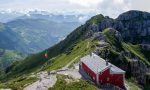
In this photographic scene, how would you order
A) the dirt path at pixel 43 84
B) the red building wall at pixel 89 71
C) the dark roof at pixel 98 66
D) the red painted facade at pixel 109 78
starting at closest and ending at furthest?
the dirt path at pixel 43 84 < the red painted facade at pixel 109 78 < the dark roof at pixel 98 66 < the red building wall at pixel 89 71

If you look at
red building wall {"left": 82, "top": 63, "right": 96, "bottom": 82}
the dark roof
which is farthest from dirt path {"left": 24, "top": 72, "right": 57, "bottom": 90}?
the dark roof

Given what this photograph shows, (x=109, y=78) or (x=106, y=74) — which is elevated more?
(x=106, y=74)

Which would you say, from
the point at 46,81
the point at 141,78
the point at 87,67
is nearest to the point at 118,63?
the point at 141,78

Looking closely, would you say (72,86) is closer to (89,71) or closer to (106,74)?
(106,74)

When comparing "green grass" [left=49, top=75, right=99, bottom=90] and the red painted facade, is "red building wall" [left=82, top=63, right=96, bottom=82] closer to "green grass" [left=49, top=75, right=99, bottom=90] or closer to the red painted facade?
the red painted facade

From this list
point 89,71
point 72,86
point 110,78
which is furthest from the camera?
point 89,71

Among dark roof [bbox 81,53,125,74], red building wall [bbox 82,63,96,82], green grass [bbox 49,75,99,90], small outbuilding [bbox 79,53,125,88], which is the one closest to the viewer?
green grass [bbox 49,75,99,90]

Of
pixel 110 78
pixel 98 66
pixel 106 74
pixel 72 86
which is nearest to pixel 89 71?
pixel 98 66

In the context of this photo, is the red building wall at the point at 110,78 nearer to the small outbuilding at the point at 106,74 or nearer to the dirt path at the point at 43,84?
the small outbuilding at the point at 106,74

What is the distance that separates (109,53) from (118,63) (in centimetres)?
801

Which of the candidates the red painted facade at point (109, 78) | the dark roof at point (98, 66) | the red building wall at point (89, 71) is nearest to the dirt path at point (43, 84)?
the red building wall at point (89, 71)

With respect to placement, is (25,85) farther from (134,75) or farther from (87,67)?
(134,75)

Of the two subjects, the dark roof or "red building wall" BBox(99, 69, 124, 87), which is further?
the dark roof

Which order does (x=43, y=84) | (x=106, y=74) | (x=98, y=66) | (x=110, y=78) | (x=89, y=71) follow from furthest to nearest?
(x=89, y=71)
(x=98, y=66)
(x=110, y=78)
(x=106, y=74)
(x=43, y=84)
